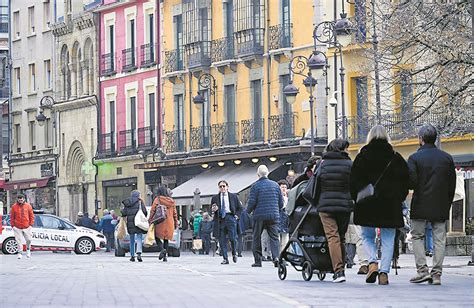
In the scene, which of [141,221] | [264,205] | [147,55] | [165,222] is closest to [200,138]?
[147,55]

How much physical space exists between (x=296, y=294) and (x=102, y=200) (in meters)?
56.8

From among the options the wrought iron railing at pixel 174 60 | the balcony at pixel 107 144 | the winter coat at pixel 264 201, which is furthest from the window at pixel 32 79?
the winter coat at pixel 264 201

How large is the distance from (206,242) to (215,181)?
9.28 meters

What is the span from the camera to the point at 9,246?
55.0 meters

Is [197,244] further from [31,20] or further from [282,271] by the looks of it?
[31,20]

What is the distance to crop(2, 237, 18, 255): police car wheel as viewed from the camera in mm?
54781

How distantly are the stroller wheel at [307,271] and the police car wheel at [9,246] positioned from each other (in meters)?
33.3

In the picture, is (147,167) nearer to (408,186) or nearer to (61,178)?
(61,178)

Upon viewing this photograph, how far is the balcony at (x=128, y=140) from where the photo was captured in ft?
235

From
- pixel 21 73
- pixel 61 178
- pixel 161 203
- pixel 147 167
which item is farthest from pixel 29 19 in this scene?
pixel 161 203

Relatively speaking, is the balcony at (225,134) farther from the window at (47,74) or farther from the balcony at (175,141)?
the window at (47,74)

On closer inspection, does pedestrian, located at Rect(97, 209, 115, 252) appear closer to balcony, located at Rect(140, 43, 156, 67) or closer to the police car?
the police car

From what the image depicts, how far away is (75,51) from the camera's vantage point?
79000 millimetres

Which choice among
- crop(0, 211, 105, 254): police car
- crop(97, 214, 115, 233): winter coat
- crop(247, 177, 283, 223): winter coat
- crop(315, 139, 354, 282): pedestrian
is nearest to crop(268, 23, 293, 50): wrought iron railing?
crop(97, 214, 115, 233): winter coat
